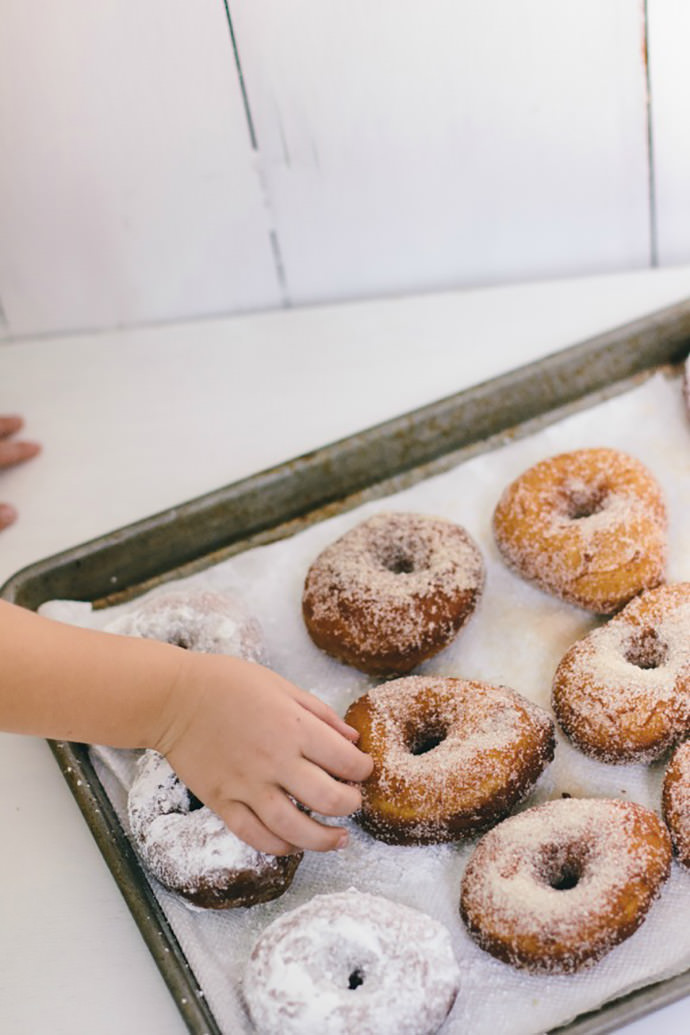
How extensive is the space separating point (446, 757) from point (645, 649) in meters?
0.22

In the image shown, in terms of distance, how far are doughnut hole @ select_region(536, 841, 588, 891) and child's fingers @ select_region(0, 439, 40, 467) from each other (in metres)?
0.89

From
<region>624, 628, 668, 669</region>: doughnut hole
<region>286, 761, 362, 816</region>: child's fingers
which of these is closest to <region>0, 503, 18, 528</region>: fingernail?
<region>286, 761, 362, 816</region>: child's fingers

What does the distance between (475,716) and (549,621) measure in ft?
0.58

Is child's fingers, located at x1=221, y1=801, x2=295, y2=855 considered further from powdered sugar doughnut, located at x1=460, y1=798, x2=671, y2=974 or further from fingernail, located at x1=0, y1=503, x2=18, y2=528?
fingernail, located at x1=0, y1=503, x2=18, y2=528

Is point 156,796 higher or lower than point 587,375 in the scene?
lower

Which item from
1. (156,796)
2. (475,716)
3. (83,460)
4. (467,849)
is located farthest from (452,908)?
(83,460)

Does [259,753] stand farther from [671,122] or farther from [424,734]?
[671,122]

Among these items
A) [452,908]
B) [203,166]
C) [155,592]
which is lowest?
[452,908]

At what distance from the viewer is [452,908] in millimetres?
937

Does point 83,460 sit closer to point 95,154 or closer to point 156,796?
point 95,154

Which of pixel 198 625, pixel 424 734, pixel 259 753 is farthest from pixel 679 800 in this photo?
pixel 198 625

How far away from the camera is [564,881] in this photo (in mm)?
946

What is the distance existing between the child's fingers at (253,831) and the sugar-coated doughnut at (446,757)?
0.30 feet

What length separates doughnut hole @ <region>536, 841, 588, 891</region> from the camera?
3.02 feet
